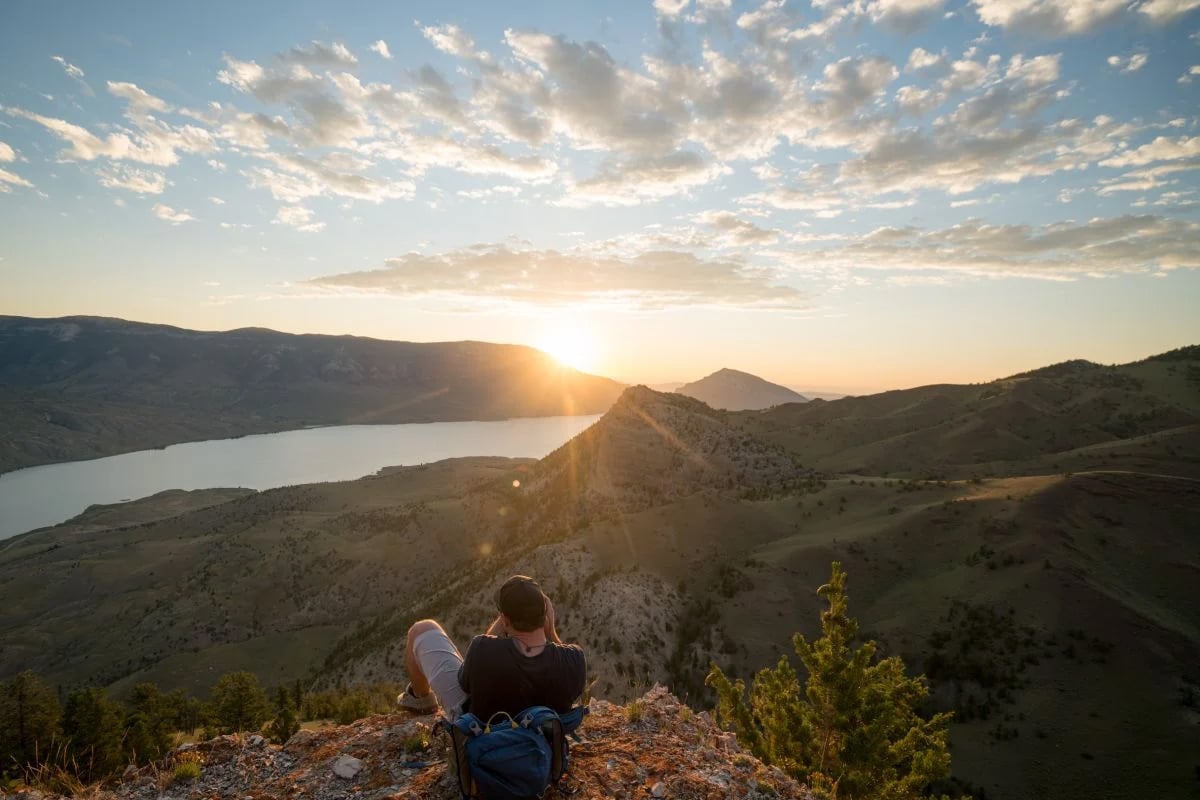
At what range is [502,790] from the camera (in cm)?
442

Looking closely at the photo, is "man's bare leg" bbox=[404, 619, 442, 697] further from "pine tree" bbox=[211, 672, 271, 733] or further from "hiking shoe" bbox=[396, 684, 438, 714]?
"pine tree" bbox=[211, 672, 271, 733]

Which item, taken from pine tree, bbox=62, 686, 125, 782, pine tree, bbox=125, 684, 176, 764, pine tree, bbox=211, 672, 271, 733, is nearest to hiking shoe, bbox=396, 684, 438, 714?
pine tree, bbox=211, 672, 271, 733

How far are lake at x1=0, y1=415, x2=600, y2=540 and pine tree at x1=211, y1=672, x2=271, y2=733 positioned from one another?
388 feet

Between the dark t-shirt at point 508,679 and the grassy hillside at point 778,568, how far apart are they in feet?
73.8

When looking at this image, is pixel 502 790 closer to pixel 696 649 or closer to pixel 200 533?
pixel 696 649

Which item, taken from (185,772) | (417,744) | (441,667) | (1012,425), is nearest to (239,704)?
(185,772)

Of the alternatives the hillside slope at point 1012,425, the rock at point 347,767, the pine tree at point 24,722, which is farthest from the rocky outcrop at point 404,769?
the hillside slope at point 1012,425

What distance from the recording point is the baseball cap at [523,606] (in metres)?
4.92

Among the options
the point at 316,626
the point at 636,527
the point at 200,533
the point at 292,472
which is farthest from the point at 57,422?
the point at 636,527

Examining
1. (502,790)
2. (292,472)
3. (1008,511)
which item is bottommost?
(292,472)

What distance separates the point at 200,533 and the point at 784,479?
272 ft

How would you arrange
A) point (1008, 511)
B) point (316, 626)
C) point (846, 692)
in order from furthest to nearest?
point (316, 626) → point (1008, 511) → point (846, 692)

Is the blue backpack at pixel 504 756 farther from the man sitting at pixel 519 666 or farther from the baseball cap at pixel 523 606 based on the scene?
the baseball cap at pixel 523 606

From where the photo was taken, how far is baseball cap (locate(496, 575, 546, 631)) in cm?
492
